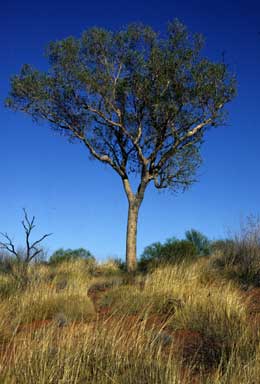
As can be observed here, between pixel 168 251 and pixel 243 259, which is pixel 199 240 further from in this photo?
pixel 243 259

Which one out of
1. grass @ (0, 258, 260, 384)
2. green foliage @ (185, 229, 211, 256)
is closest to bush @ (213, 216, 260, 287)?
grass @ (0, 258, 260, 384)

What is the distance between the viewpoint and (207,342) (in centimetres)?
726

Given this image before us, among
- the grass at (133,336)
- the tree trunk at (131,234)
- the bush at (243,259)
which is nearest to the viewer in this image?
the grass at (133,336)

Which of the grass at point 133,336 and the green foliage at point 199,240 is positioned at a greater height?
the green foliage at point 199,240

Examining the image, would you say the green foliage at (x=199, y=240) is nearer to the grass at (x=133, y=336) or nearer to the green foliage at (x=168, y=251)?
the green foliage at (x=168, y=251)

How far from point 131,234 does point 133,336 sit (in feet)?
54.3

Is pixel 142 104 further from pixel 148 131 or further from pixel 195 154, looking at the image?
pixel 195 154

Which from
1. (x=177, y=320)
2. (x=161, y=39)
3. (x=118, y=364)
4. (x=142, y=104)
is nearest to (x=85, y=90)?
(x=142, y=104)

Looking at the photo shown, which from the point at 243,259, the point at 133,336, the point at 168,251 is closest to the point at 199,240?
the point at 168,251

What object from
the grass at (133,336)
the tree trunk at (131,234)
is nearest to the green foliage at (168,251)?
the tree trunk at (131,234)

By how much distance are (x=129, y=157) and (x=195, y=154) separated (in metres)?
3.08

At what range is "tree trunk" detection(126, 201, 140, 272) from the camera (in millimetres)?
22594

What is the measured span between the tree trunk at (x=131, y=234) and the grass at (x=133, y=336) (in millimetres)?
7049

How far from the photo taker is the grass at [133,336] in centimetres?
508
